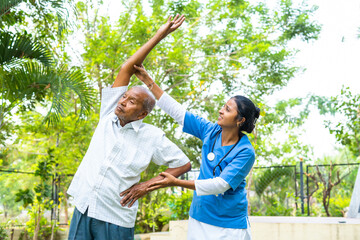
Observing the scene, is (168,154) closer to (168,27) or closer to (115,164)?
(115,164)

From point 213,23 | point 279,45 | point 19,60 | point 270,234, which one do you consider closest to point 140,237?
point 270,234

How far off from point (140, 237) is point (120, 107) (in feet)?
17.1

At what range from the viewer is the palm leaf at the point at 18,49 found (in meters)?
4.99

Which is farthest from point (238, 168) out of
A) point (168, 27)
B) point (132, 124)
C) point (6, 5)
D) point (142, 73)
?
point (6, 5)

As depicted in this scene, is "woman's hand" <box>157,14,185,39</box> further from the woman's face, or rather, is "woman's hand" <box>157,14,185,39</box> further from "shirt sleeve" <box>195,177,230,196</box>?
"shirt sleeve" <box>195,177,230,196</box>

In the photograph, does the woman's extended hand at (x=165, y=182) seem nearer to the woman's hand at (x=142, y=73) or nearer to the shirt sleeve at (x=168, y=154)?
the shirt sleeve at (x=168, y=154)

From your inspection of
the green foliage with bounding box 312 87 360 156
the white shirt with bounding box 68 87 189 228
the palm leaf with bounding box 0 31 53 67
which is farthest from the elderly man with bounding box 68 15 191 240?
the green foliage with bounding box 312 87 360 156

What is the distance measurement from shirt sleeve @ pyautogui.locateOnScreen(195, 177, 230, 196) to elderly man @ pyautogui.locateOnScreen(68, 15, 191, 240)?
159 millimetres

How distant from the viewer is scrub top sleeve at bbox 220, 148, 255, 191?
2037mm

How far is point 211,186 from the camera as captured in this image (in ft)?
6.59

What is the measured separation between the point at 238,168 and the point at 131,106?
25.2 inches

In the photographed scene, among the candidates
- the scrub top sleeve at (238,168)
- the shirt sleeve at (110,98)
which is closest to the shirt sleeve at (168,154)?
the scrub top sleeve at (238,168)

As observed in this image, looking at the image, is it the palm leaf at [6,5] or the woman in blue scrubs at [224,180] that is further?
the palm leaf at [6,5]

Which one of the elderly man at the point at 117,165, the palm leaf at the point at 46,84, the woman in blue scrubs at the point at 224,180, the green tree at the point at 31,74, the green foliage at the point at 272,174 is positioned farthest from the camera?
the green foliage at the point at 272,174
